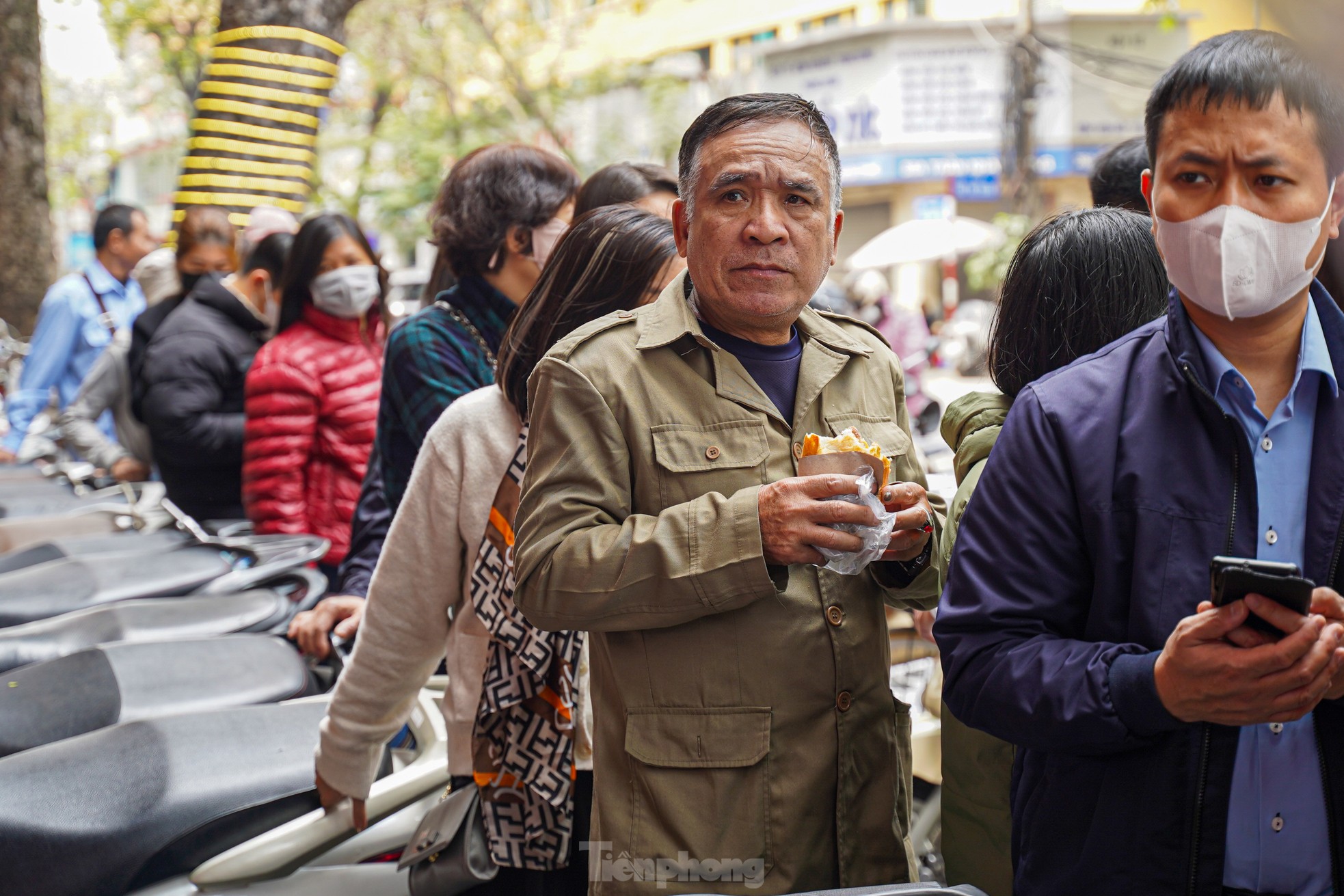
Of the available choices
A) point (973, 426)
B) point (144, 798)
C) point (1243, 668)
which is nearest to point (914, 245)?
point (973, 426)

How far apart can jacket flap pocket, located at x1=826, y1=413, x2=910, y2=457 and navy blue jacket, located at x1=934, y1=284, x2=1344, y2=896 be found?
430 mm

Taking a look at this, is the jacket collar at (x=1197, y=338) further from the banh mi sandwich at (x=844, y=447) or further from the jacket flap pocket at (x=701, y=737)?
the jacket flap pocket at (x=701, y=737)

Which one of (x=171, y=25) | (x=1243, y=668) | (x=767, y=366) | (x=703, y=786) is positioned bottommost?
(x=703, y=786)

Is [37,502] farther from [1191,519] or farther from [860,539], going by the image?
[1191,519]

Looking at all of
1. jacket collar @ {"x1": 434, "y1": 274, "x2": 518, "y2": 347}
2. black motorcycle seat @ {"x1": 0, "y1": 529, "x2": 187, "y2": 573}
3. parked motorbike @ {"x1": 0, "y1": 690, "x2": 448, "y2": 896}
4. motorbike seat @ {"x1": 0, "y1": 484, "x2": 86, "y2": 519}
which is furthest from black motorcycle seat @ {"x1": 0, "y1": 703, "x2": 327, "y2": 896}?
motorbike seat @ {"x1": 0, "y1": 484, "x2": 86, "y2": 519}

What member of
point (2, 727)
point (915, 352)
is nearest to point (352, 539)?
point (2, 727)

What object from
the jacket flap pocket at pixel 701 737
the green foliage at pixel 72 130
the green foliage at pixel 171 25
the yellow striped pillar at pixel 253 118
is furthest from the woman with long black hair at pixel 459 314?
the green foliage at pixel 72 130

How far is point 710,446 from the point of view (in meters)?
1.99

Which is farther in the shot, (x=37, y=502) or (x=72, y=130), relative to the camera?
(x=72, y=130)

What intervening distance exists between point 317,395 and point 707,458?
2.33 m

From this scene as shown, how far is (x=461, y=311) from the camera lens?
10.3 feet

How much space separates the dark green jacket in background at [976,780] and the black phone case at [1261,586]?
0.84 meters

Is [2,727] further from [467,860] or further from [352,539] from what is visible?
[467,860]

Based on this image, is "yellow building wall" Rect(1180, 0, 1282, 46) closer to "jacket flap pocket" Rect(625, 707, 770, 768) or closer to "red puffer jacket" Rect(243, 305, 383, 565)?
"jacket flap pocket" Rect(625, 707, 770, 768)
